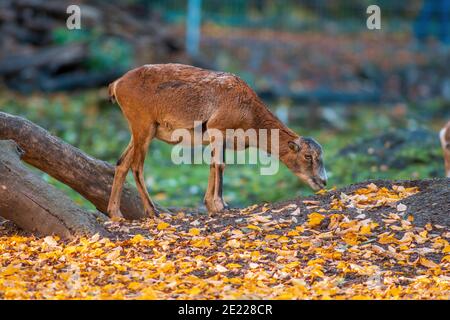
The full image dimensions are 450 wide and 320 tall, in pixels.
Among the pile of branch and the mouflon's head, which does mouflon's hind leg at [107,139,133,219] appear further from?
the pile of branch

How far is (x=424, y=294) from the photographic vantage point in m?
7.35

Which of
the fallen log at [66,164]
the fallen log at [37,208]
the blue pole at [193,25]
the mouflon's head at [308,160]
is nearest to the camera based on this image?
the fallen log at [37,208]

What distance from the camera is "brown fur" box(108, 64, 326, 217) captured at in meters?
10.1

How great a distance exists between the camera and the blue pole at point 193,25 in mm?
25506

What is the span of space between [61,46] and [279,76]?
6600 mm

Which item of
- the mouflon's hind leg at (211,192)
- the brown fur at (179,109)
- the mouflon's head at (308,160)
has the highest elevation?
the brown fur at (179,109)

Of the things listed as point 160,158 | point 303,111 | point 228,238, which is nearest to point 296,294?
point 228,238

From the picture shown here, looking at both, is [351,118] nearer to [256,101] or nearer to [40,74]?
[40,74]

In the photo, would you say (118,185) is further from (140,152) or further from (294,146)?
(294,146)

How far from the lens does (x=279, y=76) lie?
1023 inches

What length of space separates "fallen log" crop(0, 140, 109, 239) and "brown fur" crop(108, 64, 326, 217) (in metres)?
1.04

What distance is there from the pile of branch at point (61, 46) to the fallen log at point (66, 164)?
11853mm

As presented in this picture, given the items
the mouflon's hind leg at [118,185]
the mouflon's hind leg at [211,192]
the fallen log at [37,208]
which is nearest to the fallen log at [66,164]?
the mouflon's hind leg at [118,185]

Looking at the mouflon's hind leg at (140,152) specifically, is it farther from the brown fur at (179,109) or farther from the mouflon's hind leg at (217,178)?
the mouflon's hind leg at (217,178)
